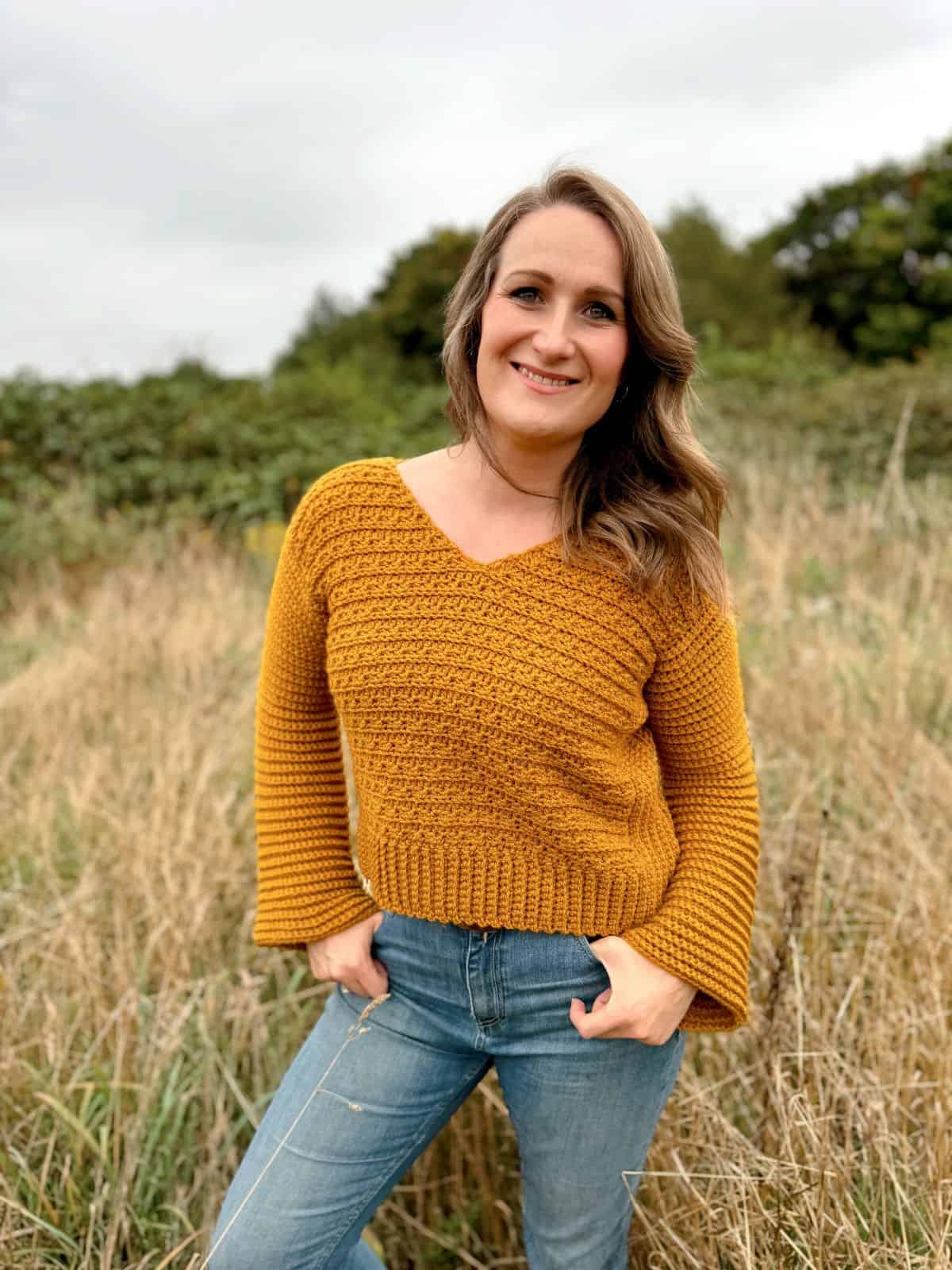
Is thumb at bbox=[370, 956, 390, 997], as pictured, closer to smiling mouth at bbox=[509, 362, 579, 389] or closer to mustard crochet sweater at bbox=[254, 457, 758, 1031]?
mustard crochet sweater at bbox=[254, 457, 758, 1031]

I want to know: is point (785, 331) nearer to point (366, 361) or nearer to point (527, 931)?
point (366, 361)

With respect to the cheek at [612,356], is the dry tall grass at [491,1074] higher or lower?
lower

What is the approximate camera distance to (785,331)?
14375 millimetres

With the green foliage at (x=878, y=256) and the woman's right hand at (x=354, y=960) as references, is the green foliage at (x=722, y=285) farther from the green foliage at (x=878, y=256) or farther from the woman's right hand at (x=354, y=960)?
the woman's right hand at (x=354, y=960)

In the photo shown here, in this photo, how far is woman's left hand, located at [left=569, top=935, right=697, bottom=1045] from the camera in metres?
1.30

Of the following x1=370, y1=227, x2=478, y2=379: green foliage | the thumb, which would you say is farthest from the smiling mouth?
x1=370, y1=227, x2=478, y2=379: green foliage

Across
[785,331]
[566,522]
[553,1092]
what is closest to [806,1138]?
[553,1092]

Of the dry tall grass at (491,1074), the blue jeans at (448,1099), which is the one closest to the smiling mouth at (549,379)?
the blue jeans at (448,1099)

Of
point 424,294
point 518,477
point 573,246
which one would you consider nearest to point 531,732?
point 518,477

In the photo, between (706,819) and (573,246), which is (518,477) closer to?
(573,246)

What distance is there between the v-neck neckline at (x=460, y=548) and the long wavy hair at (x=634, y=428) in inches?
1.3

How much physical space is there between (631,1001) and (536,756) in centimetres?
32

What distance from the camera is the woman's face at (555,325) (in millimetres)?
1306

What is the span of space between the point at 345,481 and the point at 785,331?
1421 centimetres
